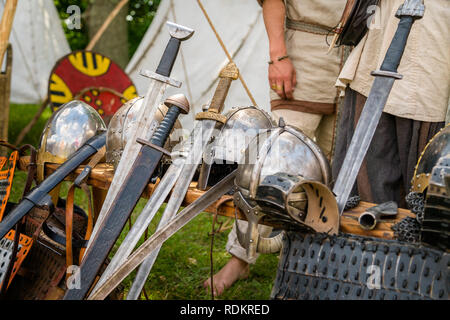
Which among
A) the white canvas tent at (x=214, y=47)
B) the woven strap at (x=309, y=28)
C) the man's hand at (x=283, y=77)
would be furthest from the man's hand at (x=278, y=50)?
the white canvas tent at (x=214, y=47)

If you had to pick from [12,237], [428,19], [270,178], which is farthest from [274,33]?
[12,237]

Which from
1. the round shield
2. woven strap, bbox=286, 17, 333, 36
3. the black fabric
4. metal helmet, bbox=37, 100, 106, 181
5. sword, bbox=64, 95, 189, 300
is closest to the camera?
sword, bbox=64, 95, 189, 300

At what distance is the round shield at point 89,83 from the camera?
5.13m

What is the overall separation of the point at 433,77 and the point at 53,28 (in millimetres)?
7823

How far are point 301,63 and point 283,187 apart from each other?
4.62ft

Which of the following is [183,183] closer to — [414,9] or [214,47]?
[414,9]

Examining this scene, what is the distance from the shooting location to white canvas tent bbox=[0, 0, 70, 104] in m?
8.29

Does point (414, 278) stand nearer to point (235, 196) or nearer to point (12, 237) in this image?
point (235, 196)

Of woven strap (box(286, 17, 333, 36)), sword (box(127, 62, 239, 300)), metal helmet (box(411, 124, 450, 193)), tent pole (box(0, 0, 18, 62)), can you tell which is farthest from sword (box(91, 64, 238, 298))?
tent pole (box(0, 0, 18, 62))

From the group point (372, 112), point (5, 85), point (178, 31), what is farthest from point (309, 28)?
point (5, 85)

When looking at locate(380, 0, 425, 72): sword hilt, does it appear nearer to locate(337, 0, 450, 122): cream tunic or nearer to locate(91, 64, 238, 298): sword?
locate(337, 0, 450, 122): cream tunic

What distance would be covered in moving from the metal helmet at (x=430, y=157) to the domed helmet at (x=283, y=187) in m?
0.29

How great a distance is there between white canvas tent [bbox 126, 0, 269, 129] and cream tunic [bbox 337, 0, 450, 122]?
398 cm

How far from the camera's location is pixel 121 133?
2.09 meters
